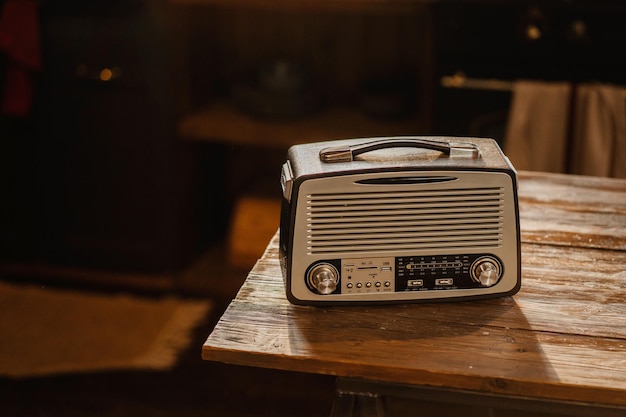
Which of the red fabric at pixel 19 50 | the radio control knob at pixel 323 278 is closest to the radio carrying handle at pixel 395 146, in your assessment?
the radio control knob at pixel 323 278

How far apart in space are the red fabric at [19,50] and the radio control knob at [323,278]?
5.24 feet

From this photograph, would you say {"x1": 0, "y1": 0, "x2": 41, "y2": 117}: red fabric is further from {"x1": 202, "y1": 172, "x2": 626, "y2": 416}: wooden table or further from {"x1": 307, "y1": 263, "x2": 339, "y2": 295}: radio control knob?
{"x1": 307, "y1": 263, "x2": 339, "y2": 295}: radio control knob

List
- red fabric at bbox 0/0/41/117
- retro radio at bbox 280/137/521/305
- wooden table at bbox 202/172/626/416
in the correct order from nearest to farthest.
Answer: wooden table at bbox 202/172/626/416, retro radio at bbox 280/137/521/305, red fabric at bbox 0/0/41/117

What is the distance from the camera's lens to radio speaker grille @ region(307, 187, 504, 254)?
3.59 ft

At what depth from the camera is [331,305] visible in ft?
3.72

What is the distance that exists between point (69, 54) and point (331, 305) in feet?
5.22

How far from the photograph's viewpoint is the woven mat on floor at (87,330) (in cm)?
226

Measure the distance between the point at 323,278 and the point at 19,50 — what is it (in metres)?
1.62

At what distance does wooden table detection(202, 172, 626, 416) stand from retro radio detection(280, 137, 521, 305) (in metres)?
0.03

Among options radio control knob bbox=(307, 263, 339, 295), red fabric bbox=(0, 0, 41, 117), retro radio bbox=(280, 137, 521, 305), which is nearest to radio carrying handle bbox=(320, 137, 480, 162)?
retro radio bbox=(280, 137, 521, 305)

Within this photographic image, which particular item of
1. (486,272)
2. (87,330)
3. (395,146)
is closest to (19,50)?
(87,330)

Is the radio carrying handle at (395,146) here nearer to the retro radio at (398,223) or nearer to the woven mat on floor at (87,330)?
the retro radio at (398,223)

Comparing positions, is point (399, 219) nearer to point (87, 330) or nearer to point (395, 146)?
point (395, 146)

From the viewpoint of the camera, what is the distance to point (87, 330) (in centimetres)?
240
